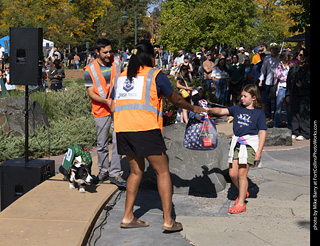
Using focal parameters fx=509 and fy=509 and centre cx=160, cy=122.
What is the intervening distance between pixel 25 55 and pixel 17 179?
1671 mm

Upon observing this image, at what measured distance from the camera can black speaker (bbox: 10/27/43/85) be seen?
683 centimetres

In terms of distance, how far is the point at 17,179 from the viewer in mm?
6734

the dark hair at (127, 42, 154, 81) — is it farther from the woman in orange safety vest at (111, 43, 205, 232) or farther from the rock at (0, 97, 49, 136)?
the rock at (0, 97, 49, 136)

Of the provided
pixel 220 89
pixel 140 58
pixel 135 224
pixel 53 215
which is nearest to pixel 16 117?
pixel 53 215

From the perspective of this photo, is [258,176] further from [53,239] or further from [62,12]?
[62,12]

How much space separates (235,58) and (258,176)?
8212 mm

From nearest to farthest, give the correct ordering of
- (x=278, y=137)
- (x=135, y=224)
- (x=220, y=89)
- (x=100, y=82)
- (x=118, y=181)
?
(x=135, y=224) → (x=100, y=82) → (x=118, y=181) → (x=278, y=137) → (x=220, y=89)

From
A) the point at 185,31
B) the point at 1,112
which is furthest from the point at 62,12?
the point at 1,112

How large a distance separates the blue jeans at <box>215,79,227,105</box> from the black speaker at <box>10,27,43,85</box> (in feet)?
31.6

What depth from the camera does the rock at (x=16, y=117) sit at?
36.2ft

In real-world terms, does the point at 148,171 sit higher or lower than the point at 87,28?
lower

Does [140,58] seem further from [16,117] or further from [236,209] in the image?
[16,117]

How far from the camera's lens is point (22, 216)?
5.41 meters

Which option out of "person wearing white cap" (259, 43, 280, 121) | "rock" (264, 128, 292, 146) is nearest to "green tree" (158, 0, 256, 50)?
"person wearing white cap" (259, 43, 280, 121)
